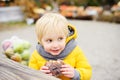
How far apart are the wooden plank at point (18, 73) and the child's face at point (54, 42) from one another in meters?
0.34

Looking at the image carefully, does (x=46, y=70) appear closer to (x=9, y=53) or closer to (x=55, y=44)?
(x=55, y=44)

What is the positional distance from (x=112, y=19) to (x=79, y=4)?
1.61 m

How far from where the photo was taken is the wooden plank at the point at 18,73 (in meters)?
1.29

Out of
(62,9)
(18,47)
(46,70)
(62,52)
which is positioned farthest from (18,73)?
(62,9)

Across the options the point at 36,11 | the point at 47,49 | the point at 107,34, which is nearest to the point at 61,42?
the point at 47,49

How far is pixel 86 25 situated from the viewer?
8.30m

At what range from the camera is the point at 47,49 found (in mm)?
1869

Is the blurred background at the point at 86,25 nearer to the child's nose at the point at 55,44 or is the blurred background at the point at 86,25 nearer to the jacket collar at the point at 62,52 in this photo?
the jacket collar at the point at 62,52

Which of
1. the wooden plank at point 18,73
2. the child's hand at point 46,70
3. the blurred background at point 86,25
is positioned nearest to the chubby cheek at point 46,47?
the child's hand at point 46,70

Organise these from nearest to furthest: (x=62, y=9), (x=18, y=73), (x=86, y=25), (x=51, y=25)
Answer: (x=18, y=73), (x=51, y=25), (x=86, y=25), (x=62, y=9)

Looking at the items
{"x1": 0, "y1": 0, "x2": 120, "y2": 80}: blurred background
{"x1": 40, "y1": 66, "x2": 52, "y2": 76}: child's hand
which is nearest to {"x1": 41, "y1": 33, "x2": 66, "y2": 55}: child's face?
{"x1": 40, "y1": 66, "x2": 52, "y2": 76}: child's hand

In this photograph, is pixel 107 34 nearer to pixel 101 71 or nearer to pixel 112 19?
pixel 112 19

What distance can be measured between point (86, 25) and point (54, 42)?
652 cm

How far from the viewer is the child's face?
1.81 meters
